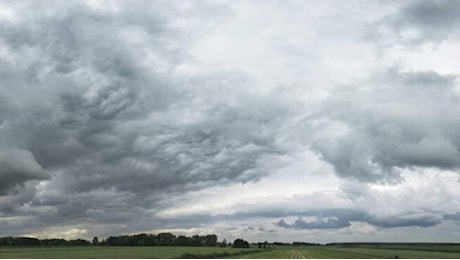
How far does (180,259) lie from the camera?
98.6 metres
